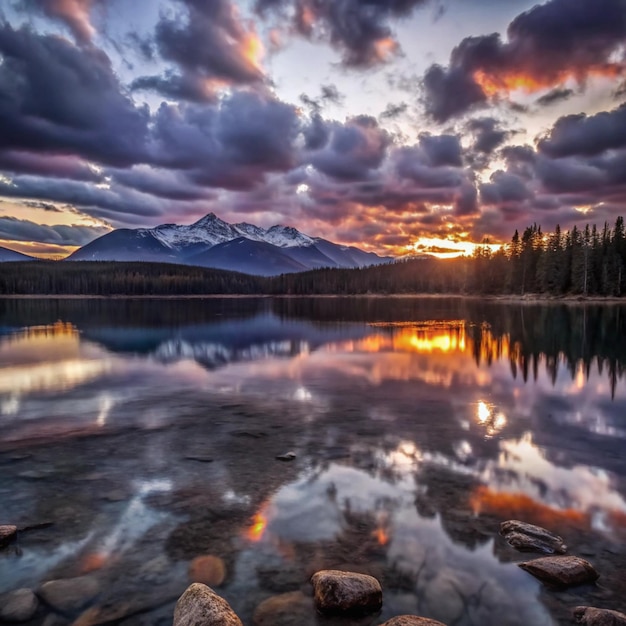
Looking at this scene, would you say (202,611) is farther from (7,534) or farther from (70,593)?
→ (7,534)

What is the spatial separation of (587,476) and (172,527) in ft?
38.3

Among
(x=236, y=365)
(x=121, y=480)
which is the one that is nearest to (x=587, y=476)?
(x=121, y=480)

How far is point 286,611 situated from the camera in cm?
741

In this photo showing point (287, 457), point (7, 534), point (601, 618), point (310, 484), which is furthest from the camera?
point (287, 457)

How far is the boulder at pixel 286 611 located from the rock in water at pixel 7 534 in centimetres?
581

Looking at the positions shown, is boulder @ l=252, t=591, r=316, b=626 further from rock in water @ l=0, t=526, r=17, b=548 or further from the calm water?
rock in water @ l=0, t=526, r=17, b=548

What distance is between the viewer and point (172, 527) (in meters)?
10.0

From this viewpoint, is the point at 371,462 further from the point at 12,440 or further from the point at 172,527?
the point at 12,440

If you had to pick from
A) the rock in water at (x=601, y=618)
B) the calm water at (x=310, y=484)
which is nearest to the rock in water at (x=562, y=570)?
the calm water at (x=310, y=484)

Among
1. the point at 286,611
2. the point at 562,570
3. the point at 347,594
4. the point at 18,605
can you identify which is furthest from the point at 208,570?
the point at 562,570

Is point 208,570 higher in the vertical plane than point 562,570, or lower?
lower

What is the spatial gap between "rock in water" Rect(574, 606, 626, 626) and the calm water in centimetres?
47

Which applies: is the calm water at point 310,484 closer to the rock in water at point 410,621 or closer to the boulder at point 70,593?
the boulder at point 70,593

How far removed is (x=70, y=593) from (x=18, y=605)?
0.77 meters
